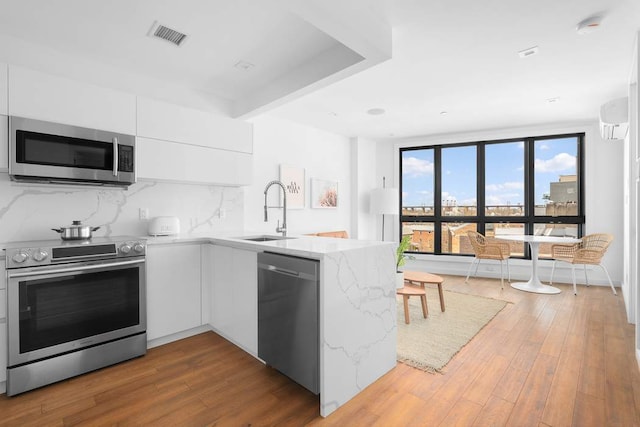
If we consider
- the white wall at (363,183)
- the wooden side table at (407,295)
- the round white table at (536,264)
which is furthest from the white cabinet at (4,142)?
the round white table at (536,264)

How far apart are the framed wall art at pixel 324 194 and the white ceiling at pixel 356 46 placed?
1.45m

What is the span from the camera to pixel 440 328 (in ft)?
9.95

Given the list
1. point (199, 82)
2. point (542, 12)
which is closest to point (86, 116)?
point (199, 82)

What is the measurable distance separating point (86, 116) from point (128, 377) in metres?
1.97

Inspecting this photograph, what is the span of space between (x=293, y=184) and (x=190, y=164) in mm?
1821

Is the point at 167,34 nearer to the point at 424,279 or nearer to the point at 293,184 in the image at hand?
the point at 293,184

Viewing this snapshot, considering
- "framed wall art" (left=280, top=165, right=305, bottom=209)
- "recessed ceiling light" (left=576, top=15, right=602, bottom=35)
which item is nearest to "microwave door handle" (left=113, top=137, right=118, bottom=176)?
"framed wall art" (left=280, top=165, right=305, bottom=209)

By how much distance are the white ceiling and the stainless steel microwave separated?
0.70 metres

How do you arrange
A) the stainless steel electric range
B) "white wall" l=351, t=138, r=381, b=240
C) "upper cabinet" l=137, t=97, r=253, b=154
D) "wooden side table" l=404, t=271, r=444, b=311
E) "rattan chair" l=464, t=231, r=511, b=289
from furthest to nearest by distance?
"white wall" l=351, t=138, r=381, b=240 < "rattan chair" l=464, t=231, r=511, b=289 < "wooden side table" l=404, t=271, r=444, b=311 < "upper cabinet" l=137, t=97, r=253, b=154 < the stainless steel electric range

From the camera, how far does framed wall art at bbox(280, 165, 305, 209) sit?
4.61m

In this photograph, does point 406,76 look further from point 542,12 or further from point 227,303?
point 227,303

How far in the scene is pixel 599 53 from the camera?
2.74 meters

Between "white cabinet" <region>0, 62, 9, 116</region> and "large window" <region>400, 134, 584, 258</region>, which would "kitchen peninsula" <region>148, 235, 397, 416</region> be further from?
"large window" <region>400, 134, 584, 258</region>

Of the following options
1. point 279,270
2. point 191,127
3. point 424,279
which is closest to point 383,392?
point 279,270
